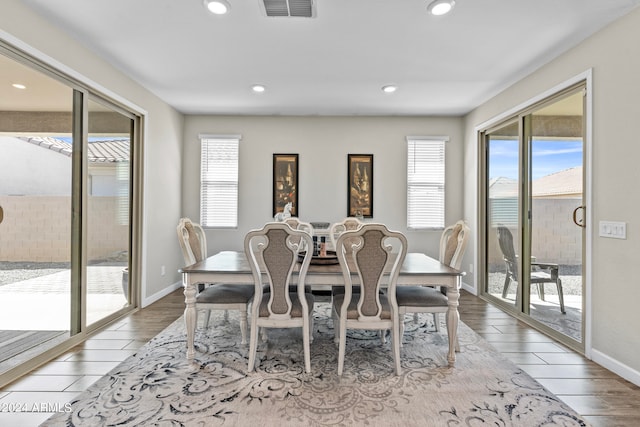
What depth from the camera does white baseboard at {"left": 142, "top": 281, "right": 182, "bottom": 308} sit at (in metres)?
3.98

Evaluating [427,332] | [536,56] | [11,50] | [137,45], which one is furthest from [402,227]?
[11,50]

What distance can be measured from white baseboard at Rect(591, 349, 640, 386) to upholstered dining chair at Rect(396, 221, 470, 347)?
120 centimetres

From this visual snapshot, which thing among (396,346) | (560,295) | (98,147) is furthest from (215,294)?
(560,295)

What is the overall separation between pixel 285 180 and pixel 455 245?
285 centimetres

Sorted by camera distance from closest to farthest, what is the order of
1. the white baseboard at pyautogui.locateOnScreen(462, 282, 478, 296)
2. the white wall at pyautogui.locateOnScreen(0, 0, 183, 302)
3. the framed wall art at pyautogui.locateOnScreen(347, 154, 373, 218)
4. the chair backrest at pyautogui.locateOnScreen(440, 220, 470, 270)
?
the white wall at pyautogui.locateOnScreen(0, 0, 183, 302), the chair backrest at pyautogui.locateOnScreen(440, 220, 470, 270), the white baseboard at pyautogui.locateOnScreen(462, 282, 478, 296), the framed wall art at pyautogui.locateOnScreen(347, 154, 373, 218)

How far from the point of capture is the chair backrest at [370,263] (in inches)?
87.6

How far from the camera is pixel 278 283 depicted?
2.36 meters

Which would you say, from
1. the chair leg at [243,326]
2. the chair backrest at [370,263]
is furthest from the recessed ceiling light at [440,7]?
the chair leg at [243,326]

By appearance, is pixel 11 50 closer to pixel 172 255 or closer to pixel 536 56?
pixel 172 255

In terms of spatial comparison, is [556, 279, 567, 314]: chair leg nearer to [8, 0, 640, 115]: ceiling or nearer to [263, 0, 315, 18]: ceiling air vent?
[8, 0, 640, 115]: ceiling

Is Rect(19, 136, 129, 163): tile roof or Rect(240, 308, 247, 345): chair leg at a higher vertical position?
Rect(19, 136, 129, 163): tile roof

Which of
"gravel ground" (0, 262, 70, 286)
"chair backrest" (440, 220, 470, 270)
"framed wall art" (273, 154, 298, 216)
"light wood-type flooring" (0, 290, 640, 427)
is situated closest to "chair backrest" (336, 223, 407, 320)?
"chair backrest" (440, 220, 470, 270)

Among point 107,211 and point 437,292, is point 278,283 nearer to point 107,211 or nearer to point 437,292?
point 437,292

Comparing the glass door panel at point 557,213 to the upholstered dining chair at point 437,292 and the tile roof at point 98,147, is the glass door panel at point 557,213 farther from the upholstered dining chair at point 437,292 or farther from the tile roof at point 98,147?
the tile roof at point 98,147
